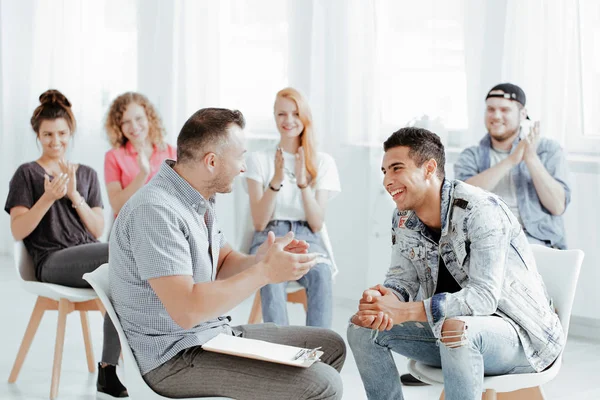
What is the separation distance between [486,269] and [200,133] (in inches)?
32.6

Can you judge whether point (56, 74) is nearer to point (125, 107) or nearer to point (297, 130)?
Result: point (125, 107)

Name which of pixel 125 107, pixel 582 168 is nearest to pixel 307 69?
pixel 125 107

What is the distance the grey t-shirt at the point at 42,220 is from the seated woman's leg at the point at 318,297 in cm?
93

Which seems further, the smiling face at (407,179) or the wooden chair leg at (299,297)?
the wooden chair leg at (299,297)

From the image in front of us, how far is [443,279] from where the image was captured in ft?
8.21

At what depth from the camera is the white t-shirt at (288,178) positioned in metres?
3.79

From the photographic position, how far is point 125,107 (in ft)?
13.6

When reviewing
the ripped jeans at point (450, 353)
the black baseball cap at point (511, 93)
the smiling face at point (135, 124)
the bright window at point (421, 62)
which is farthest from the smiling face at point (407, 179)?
the bright window at point (421, 62)

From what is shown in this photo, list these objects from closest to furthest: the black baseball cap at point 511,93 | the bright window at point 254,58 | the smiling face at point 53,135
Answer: the smiling face at point 53,135 → the black baseball cap at point 511,93 → the bright window at point 254,58

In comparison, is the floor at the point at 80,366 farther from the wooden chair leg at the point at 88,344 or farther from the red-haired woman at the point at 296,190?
the red-haired woman at the point at 296,190

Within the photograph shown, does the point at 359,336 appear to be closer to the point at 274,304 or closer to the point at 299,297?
the point at 274,304

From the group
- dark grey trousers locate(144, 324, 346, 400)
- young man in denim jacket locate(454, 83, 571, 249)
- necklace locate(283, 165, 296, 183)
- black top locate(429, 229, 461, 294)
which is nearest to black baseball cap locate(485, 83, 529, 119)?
young man in denim jacket locate(454, 83, 571, 249)

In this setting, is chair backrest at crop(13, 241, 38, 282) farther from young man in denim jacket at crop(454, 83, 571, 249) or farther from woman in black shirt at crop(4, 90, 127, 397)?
young man in denim jacket at crop(454, 83, 571, 249)

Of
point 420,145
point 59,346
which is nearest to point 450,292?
point 420,145
